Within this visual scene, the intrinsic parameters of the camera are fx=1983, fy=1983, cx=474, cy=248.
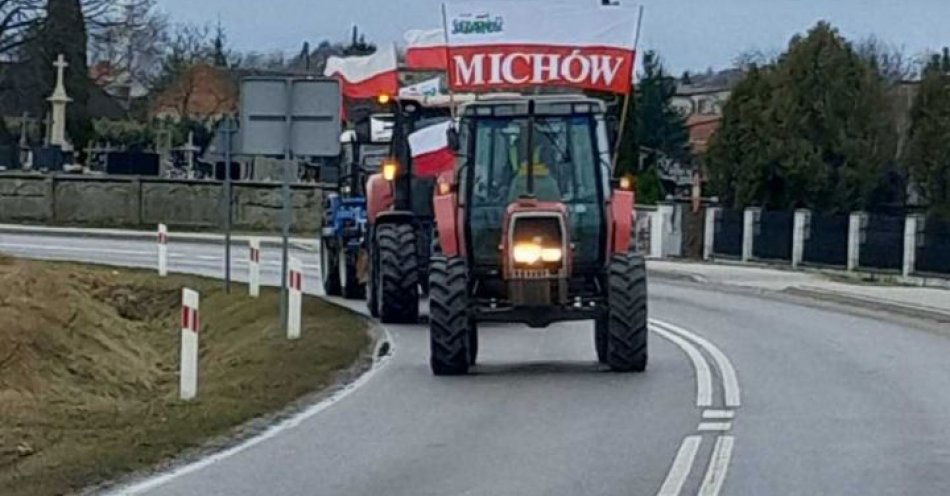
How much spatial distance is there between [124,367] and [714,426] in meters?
10.7

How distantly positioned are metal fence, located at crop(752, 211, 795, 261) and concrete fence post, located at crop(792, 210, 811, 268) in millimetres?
265

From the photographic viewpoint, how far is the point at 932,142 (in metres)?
49.0

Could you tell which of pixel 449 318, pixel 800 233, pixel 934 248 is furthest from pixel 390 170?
pixel 800 233

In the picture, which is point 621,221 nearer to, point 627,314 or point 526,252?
point 526,252

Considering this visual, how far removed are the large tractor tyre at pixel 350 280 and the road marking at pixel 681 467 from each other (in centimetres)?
1729

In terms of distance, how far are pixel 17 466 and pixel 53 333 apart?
10.8 meters

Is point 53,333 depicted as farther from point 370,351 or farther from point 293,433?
point 293,433

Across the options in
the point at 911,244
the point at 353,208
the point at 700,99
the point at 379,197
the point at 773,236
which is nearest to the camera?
the point at 379,197

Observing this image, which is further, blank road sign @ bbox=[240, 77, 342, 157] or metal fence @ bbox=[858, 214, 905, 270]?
metal fence @ bbox=[858, 214, 905, 270]

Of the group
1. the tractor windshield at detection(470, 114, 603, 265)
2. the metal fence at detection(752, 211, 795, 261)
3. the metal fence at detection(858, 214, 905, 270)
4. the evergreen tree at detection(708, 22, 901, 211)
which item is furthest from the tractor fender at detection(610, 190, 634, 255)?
the evergreen tree at detection(708, 22, 901, 211)

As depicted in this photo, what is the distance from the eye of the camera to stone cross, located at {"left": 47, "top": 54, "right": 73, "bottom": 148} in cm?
6656

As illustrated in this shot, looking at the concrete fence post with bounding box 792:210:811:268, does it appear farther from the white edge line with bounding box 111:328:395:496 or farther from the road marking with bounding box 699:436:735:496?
the road marking with bounding box 699:436:735:496

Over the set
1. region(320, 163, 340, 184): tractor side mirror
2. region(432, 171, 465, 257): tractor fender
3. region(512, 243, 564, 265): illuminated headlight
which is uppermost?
region(320, 163, 340, 184): tractor side mirror

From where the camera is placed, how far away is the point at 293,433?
15.0 m
